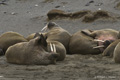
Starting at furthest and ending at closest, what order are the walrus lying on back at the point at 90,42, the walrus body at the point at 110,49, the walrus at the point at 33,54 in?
the walrus lying on back at the point at 90,42
the walrus body at the point at 110,49
the walrus at the point at 33,54

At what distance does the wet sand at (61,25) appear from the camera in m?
6.61

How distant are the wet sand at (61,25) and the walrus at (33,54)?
0.63ft

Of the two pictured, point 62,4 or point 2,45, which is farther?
point 62,4

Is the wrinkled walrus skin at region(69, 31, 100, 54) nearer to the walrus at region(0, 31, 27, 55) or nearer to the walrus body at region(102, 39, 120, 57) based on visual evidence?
the walrus body at region(102, 39, 120, 57)

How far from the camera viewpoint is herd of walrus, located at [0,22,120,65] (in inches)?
316

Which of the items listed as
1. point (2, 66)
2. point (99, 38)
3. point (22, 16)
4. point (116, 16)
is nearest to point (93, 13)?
point (116, 16)

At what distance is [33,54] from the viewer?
801cm

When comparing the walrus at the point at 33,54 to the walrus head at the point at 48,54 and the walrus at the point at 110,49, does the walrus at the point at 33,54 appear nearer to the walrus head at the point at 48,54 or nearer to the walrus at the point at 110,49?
the walrus head at the point at 48,54

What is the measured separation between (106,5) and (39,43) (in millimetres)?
11043

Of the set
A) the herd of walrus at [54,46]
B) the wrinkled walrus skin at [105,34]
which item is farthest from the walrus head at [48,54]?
the wrinkled walrus skin at [105,34]

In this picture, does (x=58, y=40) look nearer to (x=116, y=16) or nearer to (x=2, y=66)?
(x=2, y=66)

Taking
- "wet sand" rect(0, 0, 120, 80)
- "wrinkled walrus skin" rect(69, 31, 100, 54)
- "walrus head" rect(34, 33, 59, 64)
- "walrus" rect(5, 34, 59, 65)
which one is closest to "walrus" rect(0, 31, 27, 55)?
"wet sand" rect(0, 0, 120, 80)

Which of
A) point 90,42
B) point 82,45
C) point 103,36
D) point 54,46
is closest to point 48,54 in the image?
point 54,46

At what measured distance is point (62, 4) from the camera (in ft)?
69.8
